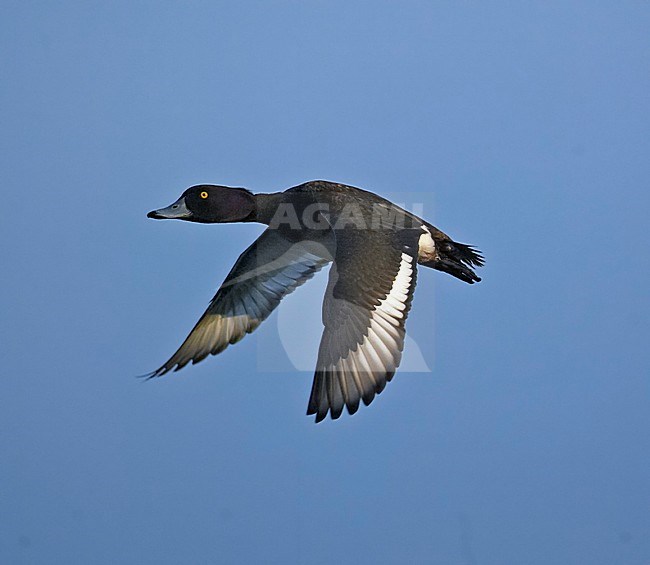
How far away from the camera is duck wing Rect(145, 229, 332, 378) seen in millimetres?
6324

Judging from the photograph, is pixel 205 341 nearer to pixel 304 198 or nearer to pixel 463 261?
pixel 304 198

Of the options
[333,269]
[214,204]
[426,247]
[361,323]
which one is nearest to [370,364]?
[361,323]

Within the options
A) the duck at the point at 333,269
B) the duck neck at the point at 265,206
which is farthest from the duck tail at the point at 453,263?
the duck neck at the point at 265,206

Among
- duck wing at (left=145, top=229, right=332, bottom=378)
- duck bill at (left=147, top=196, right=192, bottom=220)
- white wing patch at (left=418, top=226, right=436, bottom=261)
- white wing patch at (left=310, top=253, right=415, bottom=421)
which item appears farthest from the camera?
duck wing at (left=145, top=229, right=332, bottom=378)

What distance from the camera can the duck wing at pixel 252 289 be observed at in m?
6.32

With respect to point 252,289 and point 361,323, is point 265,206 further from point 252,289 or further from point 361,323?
point 361,323

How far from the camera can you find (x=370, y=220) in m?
5.51

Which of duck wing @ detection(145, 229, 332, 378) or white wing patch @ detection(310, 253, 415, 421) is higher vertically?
duck wing @ detection(145, 229, 332, 378)

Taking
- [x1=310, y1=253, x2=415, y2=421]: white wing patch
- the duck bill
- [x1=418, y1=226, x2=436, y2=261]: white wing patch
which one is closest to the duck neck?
the duck bill

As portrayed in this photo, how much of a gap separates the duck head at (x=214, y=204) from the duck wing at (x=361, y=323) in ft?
3.74

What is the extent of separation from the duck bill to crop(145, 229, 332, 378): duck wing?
1.42 ft

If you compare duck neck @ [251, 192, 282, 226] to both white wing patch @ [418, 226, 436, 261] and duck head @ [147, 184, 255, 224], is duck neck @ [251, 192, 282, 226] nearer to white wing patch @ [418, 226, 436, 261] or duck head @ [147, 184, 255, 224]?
duck head @ [147, 184, 255, 224]

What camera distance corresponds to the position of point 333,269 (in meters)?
5.13

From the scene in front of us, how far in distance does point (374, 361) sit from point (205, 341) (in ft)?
5.67
